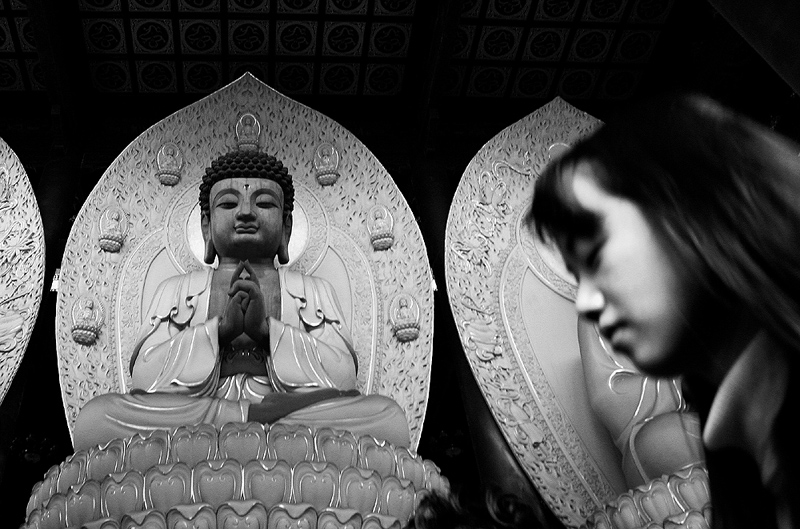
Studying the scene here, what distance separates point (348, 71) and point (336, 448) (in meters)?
3.57

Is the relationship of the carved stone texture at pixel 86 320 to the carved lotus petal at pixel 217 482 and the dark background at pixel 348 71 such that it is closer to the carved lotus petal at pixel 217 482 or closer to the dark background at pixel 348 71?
the dark background at pixel 348 71

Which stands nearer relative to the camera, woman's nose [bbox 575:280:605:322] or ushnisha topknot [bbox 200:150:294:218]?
woman's nose [bbox 575:280:605:322]

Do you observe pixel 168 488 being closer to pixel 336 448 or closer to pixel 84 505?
pixel 84 505

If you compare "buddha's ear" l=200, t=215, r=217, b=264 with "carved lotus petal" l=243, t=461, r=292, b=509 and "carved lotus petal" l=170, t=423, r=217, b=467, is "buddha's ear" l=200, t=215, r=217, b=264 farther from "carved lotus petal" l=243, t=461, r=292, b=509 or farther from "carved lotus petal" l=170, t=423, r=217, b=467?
"carved lotus petal" l=243, t=461, r=292, b=509

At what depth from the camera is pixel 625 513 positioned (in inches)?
150

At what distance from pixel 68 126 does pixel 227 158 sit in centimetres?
148

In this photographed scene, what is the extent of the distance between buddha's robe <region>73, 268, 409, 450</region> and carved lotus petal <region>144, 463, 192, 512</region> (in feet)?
1.67

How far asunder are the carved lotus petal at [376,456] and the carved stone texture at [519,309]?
109 cm

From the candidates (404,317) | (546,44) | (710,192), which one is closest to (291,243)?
(404,317)

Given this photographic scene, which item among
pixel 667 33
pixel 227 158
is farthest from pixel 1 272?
pixel 667 33

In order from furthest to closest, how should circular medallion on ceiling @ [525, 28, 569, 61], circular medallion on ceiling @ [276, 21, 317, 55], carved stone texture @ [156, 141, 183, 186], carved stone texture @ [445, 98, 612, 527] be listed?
circular medallion on ceiling @ [525, 28, 569, 61]
circular medallion on ceiling @ [276, 21, 317, 55]
carved stone texture @ [156, 141, 183, 186]
carved stone texture @ [445, 98, 612, 527]

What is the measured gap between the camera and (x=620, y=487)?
4430 millimetres

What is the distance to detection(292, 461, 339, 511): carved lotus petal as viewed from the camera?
3361 mm

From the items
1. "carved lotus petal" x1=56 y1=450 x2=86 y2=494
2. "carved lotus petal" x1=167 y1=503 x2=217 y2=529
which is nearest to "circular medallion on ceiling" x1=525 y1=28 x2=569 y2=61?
"carved lotus petal" x1=56 y1=450 x2=86 y2=494
